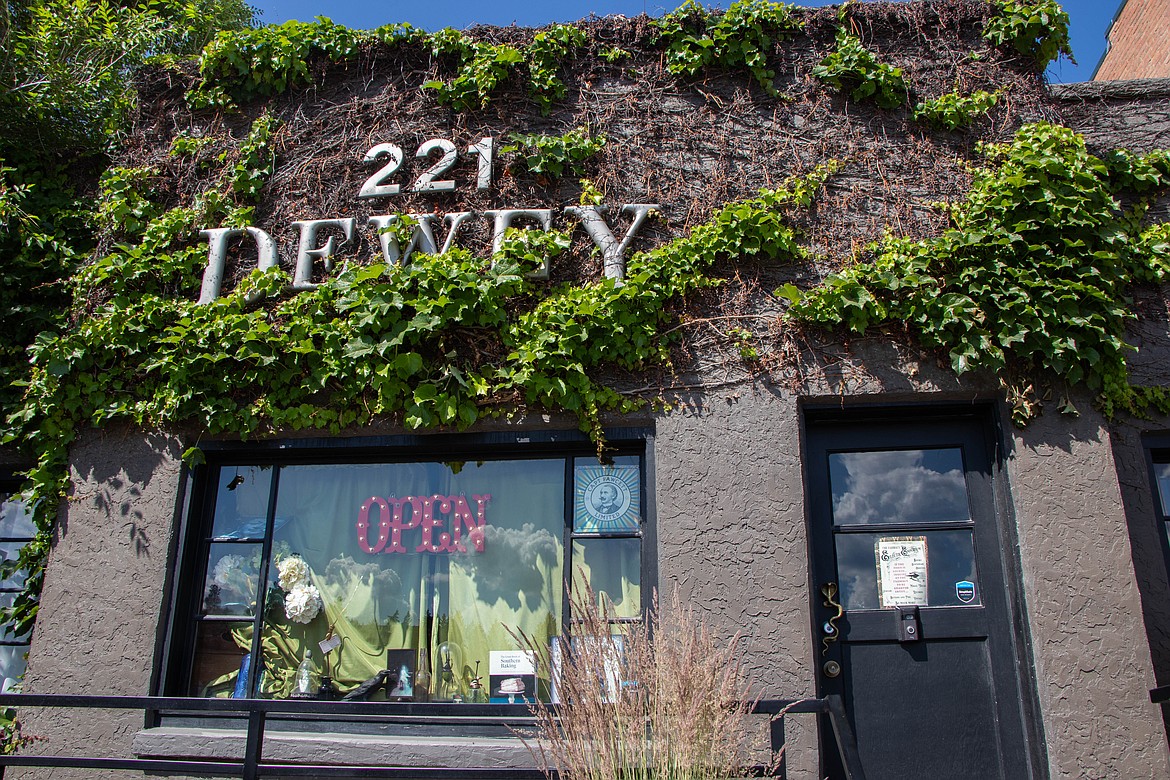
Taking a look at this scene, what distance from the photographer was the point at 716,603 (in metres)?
4.14

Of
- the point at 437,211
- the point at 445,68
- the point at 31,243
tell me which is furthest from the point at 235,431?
the point at 445,68

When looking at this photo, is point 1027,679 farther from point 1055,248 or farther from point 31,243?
point 31,243

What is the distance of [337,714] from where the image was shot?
339 cm

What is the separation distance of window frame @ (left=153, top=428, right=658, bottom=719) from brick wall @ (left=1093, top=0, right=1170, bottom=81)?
6880mm

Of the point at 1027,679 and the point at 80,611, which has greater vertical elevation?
the point at 80,611

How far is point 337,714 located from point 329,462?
179 cm

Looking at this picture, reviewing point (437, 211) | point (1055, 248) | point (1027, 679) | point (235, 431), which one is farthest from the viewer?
point (437, 211)

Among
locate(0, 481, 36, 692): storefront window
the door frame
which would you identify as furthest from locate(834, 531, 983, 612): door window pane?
locate(0, 481, 36, 692): storefront window

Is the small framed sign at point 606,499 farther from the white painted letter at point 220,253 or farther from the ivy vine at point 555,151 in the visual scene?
the white painted letter at point 220,253

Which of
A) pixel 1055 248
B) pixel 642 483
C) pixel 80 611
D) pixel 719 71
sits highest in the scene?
pixel 719 71

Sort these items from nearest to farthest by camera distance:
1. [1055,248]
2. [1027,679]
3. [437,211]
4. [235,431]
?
[1027,679]
[1055,248]
[235,431]
[437,211]

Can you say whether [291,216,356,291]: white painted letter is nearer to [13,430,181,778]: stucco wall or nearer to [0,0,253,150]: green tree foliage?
[13,430,181,778]: stucco wall

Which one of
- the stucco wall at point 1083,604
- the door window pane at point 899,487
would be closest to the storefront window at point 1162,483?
the stucco wall at point 1083,604

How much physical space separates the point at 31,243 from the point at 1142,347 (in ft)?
20.7
